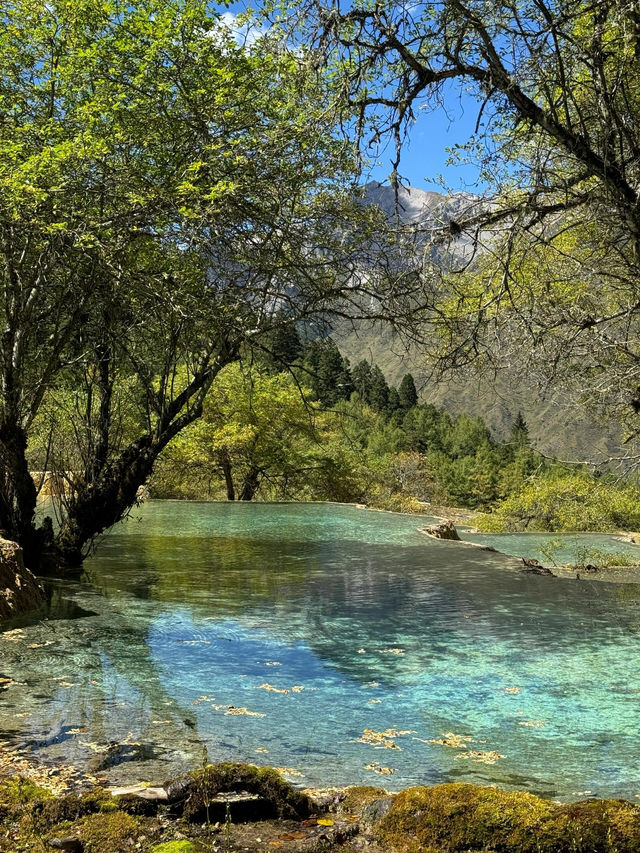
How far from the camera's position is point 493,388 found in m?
5.77

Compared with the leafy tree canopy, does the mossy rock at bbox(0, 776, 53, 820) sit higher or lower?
lower

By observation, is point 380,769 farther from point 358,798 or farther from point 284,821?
point 284,821

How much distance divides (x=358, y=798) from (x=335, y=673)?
110 inches

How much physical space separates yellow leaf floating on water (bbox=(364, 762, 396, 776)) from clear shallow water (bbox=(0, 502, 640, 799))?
2 cm

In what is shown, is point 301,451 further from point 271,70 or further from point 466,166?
point 466,166

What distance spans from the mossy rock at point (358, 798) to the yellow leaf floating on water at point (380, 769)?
0.76 m

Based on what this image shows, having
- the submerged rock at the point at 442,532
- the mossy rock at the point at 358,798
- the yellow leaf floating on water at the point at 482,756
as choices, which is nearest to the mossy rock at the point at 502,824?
the mossy rock at the point at 358,798

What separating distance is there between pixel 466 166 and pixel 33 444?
12583 mm

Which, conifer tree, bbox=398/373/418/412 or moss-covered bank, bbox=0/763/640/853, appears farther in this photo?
conifer tree, bbox=398/373/418/412

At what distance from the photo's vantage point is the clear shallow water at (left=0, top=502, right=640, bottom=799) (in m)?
3.75

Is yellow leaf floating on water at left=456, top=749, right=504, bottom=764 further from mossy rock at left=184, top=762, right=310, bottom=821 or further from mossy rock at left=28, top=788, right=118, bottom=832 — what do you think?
mossy rock at left=28, top=788, right=118, bottom=832

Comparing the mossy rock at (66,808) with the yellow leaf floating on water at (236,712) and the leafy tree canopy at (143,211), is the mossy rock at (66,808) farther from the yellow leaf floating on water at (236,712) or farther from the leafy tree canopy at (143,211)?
the leafy tree canopy at (143,211)

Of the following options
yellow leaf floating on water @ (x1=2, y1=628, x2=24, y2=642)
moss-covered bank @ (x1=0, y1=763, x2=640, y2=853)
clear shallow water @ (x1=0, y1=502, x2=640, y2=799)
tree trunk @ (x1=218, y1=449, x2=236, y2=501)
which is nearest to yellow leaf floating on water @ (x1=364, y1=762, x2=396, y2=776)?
clear shallow water @ (x1=0, y1=502, x2=640, y2=799)

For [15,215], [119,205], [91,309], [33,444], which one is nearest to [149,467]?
[91,309]
